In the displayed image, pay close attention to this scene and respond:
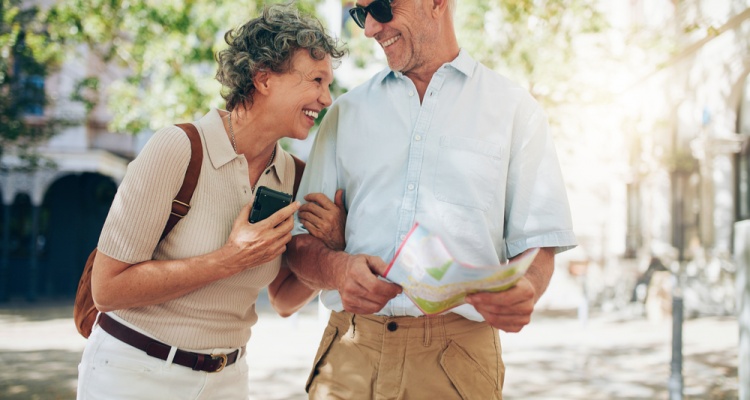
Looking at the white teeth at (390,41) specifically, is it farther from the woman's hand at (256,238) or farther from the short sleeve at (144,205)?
the short sleeve at (144,205)

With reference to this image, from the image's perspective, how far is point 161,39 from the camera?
497 inches

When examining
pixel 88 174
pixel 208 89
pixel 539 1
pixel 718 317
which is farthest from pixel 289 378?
pixel 88 174

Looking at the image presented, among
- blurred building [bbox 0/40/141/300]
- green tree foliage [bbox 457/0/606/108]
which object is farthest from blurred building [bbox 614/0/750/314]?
blurred building [bbox 0/40/141/300]

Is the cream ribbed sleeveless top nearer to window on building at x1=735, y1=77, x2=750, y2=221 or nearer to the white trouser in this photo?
the white trouser

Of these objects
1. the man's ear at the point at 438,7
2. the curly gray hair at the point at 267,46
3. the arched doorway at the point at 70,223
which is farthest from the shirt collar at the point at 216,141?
the arched doorway at the point at 70,223

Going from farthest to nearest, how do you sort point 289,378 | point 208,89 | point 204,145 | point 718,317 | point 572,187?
1. point 572,187
2. point 718,317
3. point 208,89
4. point 289,378
5. point 204,145

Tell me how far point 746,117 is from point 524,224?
1449cm

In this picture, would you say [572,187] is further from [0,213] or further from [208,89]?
[0,213]

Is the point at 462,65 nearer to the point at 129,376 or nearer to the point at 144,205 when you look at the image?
the point at 144,205

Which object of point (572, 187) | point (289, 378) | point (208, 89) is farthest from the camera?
point (572, 187)

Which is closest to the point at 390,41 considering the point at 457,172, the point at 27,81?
the point at 457,172

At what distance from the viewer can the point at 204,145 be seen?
8.21ft

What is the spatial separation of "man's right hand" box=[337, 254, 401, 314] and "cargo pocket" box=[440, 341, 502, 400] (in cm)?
34

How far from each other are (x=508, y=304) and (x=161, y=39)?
1184cm
